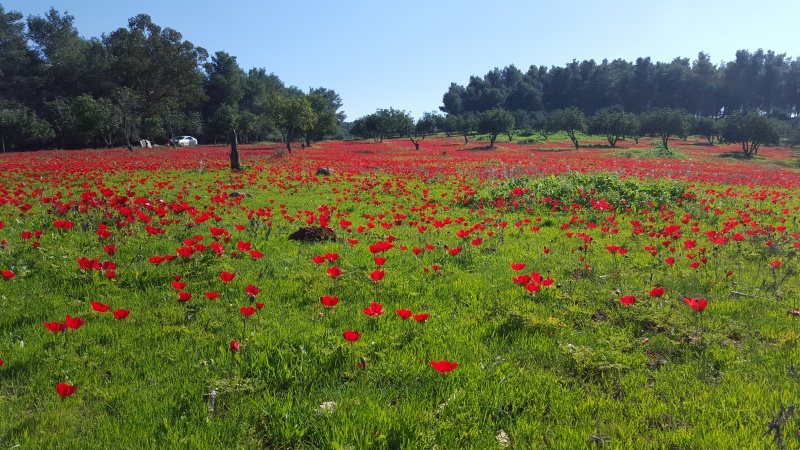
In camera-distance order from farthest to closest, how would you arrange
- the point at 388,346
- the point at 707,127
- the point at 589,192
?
the point at 707,127
the point at 589,192
the point at 388,346

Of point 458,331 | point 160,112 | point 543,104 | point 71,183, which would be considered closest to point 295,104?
point 160,112

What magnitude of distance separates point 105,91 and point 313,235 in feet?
200

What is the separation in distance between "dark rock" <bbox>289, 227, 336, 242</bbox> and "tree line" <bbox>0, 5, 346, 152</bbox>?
121ft

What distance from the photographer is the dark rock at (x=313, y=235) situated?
304 inches

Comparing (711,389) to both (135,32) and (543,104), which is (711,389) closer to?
(135,32)

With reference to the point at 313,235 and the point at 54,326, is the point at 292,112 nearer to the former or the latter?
the point at 313,235

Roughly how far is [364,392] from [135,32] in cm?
5666

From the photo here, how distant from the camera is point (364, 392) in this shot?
3.14 metres

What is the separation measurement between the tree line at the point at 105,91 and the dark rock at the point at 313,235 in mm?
36823

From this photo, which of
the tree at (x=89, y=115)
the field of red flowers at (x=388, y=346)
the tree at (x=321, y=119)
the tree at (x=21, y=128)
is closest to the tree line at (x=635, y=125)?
the tree at (x=321, y=119)

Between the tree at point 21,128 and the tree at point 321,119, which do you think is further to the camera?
the tree at point 321,119

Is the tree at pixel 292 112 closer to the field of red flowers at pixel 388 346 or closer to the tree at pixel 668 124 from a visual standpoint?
the field of red flowers at pixel 388 346

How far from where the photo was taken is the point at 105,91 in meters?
55.0

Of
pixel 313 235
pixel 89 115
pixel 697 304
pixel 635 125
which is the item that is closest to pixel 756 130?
pixel 635 125
